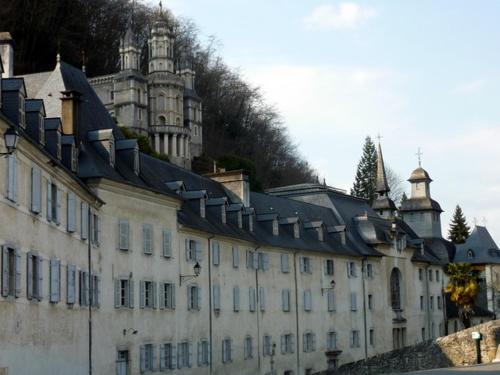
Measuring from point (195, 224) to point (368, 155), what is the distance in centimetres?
10002

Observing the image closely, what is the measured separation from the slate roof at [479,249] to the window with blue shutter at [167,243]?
58973 mm

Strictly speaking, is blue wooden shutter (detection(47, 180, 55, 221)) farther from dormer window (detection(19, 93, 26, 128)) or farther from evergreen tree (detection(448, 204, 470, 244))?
evergreen tree (detection(448, 204, 470, 244))

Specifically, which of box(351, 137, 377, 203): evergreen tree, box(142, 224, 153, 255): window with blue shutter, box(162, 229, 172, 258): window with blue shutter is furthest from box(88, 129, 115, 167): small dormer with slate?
box(351, 137, 377, 203): evergreen tree

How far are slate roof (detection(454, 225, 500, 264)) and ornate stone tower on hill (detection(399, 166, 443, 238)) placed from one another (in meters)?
3.05

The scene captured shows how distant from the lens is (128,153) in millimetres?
36812

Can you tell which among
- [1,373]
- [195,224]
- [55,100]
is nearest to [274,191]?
[195,224]

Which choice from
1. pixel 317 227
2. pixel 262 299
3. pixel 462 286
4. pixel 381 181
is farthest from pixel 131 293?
pixel 381 181

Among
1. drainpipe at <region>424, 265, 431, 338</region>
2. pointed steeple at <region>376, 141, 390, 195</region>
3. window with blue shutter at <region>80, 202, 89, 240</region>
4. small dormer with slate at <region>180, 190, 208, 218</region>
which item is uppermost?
pointed steeple at <region>376, 141, 390, 195</region>

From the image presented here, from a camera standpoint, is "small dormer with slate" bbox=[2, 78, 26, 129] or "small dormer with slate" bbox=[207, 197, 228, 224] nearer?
"small dormer with slate" bbox=[2, 78, 26, 129]

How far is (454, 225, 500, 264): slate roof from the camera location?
9225 cm

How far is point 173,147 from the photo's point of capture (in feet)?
323

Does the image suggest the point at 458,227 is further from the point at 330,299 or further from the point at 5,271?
the point at 5,271

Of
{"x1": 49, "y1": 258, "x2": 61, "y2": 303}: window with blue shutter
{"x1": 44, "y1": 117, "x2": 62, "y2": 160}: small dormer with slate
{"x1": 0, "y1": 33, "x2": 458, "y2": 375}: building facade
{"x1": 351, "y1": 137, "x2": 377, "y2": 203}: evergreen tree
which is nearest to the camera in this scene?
{"x1": 0, "y1": 33, "x2": 458, "y2": 375}: building facade

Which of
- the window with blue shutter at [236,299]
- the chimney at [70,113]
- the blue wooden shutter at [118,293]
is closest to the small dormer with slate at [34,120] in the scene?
the chimney at [70,113]
